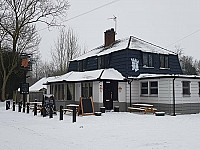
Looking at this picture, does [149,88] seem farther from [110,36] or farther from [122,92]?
[110,36]

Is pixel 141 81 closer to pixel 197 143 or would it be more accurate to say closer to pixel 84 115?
pixel 84 115

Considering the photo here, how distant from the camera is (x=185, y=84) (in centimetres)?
1948

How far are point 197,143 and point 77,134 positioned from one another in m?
4.64

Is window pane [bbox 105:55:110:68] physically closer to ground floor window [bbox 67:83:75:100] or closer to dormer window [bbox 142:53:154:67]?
dormer window [bbox 142:53:154:67]

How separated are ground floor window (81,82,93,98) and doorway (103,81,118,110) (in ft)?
4.92

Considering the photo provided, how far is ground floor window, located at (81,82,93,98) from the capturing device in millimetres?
21547

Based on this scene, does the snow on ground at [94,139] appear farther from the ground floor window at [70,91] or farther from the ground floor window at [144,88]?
the ground floor window at [70,91]

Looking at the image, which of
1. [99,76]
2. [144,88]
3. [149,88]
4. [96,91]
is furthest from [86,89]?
[149,88]

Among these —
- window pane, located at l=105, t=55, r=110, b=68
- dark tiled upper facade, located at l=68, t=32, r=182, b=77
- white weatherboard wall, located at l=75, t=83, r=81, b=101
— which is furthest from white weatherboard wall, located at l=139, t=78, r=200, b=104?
white weatherboard wall, located at l=75, t=83, r=81, b=101

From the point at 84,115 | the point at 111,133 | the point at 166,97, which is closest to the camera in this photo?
the point at 111,133

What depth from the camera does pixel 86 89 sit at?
864 inches

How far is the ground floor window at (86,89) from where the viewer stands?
21547mm

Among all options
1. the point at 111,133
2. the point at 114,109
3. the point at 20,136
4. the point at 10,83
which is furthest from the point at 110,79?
the point at 10,83

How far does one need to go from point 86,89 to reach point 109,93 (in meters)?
2.34
